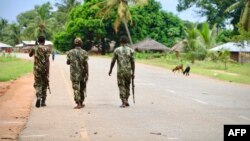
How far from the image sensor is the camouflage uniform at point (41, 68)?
571 inches

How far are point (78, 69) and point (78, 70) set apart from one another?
3 centimetres

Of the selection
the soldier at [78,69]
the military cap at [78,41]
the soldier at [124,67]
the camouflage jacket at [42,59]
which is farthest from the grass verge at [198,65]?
the camouflage jacket at [42,59]

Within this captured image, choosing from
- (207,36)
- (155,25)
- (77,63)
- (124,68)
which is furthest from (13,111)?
(155,25)

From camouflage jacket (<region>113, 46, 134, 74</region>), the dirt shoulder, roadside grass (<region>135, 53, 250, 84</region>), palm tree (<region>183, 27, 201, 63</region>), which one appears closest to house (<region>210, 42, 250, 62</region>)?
roadside grass (<region>135, 53, 250, 84</region>)

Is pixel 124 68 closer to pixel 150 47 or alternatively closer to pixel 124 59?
pixel 124 59

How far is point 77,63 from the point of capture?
1453 centimetres

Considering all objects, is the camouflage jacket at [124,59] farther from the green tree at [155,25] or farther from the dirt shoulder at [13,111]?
the green tree at [155,25]

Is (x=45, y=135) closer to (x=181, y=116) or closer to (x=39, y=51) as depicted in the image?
(x=181, y=116)

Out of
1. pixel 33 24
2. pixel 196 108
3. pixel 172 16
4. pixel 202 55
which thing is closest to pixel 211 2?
pixel 172 16

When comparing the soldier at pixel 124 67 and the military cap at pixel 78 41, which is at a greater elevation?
the military cap at pixel 78 41

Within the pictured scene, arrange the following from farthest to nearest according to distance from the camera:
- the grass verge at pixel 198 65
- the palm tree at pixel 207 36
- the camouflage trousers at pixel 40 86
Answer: the palm tree at pixel 207 36, the grass verge at pixel 198 65, the camouflage trousers at pixel 40 86

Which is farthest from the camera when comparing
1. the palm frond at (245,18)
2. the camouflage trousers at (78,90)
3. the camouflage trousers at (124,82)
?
the palm frond at (245,18)

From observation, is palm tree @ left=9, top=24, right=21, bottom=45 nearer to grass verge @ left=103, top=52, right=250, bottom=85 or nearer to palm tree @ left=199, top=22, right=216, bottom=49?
grass verge @ left=103, top=52, right=250, bottom=85

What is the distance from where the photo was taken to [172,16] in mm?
90438
